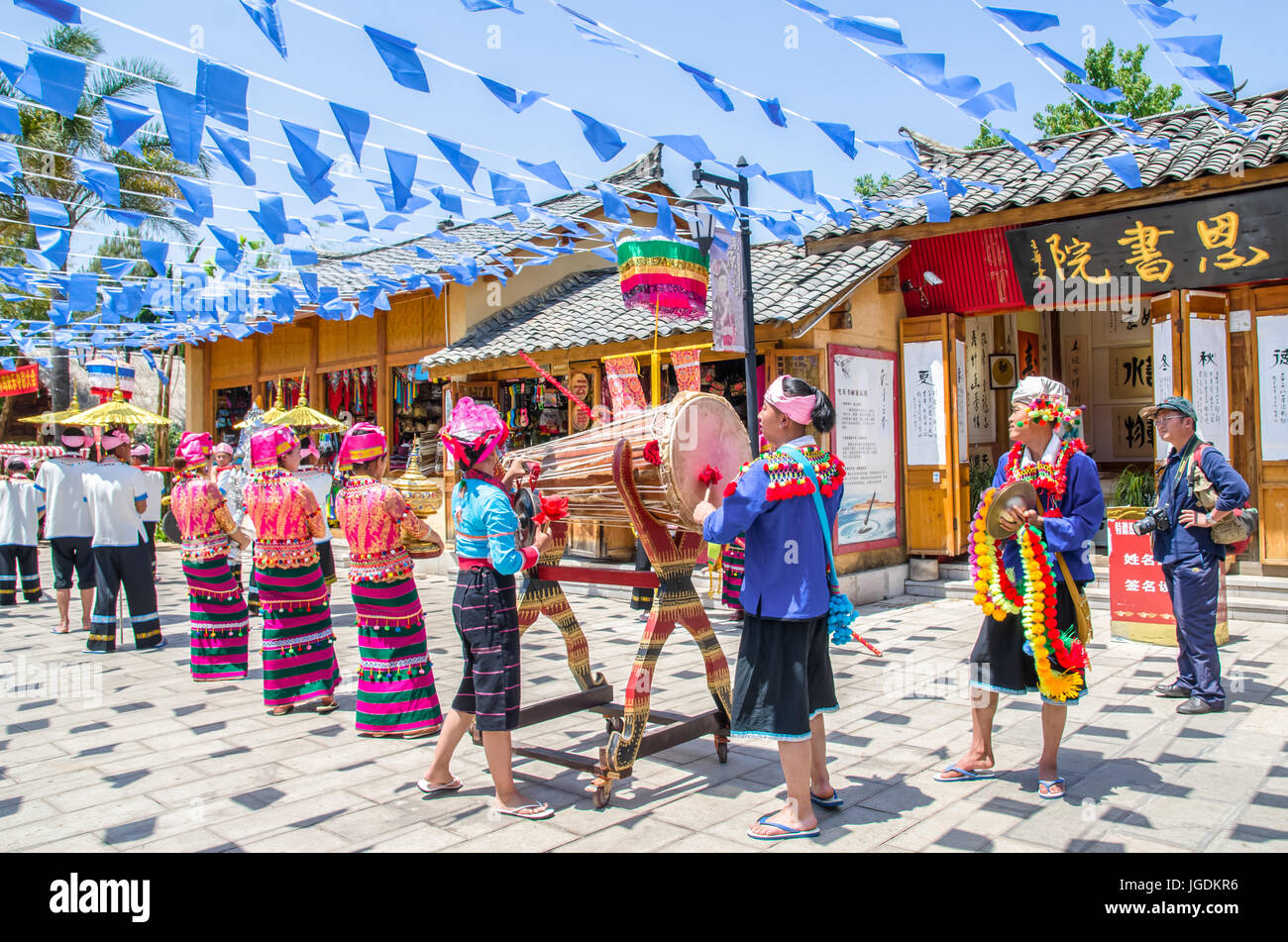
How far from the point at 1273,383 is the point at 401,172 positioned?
7910 millimetres

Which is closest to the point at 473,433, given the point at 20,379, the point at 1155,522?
the point at 1155,522

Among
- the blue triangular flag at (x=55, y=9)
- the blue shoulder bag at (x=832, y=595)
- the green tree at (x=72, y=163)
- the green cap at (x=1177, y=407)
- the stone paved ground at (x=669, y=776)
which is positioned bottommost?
the stone paved ground at (x=669, y=776)

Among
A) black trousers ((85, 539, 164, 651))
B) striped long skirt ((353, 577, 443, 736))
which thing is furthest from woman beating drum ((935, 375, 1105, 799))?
black trousers ((85, 539, 164, 651))

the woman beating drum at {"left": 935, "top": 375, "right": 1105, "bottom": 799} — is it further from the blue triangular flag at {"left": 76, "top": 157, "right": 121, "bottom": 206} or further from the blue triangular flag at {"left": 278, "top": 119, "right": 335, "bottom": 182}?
the blue triangular flag at {"left": 76, "top": 157, "right": 121, "bottom": 206}

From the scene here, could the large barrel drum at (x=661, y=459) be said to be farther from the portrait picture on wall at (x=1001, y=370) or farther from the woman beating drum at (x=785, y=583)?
the portrait picture on wall at (x=1001, y=370)

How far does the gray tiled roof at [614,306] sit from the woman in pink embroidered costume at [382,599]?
14.4 feet

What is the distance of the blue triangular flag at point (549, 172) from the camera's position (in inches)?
207

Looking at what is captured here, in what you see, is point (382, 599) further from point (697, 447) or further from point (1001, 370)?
point (1001, 370)

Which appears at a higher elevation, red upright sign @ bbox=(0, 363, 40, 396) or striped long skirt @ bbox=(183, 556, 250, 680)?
red upright sign @ bbox=(0, 363, 40, 396)

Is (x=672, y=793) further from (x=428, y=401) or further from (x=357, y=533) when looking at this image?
(x=428, y=401)

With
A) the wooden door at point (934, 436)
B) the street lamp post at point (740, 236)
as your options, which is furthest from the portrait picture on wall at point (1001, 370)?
the street lamp post at point (740, 236)

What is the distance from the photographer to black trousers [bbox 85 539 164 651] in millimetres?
7719

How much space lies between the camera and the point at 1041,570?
12.7 feet

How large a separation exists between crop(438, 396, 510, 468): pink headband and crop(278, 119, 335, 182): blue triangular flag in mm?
1725
